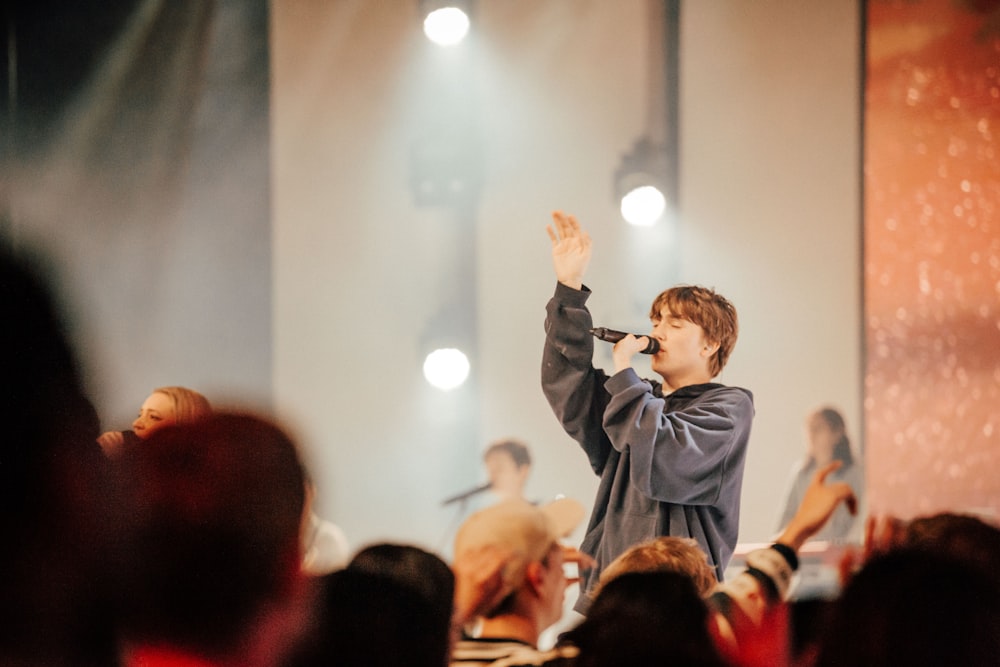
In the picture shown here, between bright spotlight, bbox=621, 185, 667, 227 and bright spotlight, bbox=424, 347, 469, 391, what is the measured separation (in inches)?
30.6

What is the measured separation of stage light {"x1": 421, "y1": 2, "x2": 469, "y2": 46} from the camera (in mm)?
3682

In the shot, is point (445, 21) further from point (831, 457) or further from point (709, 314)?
point (831, 457)

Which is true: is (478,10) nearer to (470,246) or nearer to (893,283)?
(470,246)

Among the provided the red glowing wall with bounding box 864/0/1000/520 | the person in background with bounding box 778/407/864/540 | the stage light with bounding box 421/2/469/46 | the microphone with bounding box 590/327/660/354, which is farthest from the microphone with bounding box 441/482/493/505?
the stage light with bounding box 421/2/469/46

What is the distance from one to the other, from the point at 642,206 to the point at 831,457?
1.12 metres

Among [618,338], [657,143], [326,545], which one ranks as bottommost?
[326,545]

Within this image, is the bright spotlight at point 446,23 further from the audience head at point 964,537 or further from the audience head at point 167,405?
the audience head at point 964,537

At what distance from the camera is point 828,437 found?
3.69 m

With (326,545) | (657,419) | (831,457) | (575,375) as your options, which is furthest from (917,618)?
(831,457)

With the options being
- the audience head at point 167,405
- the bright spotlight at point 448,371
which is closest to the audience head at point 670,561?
the audience head at point 167,405

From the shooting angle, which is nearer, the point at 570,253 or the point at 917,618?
the point at 917,618

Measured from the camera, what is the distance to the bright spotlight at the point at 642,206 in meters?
3.63

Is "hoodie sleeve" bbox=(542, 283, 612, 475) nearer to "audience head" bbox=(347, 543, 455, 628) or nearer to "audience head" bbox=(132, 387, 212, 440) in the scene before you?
"audience head" bbox=(132, 387, 212, 440)

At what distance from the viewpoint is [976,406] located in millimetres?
3729
